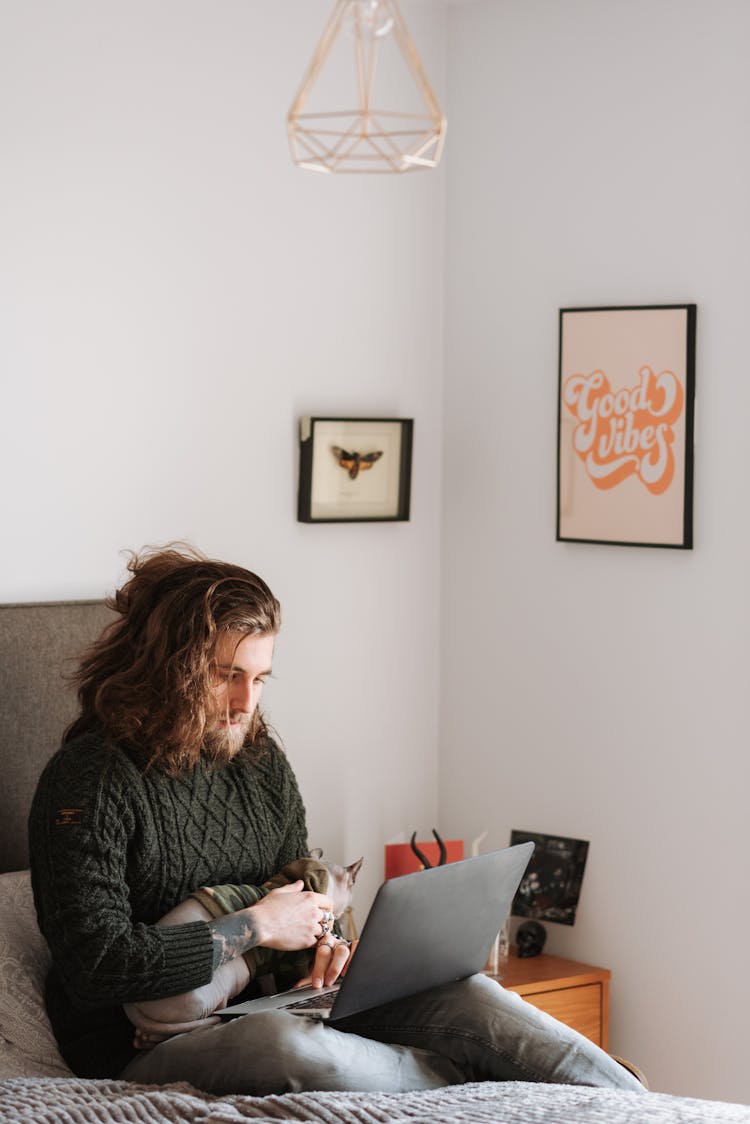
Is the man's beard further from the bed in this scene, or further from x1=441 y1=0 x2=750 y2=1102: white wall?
x1=441 y1=0 x2=750 y2=1102: white wall

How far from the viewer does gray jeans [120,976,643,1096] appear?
6.47ft

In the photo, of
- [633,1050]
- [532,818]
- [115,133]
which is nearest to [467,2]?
[115,133]

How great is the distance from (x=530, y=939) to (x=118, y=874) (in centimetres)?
144

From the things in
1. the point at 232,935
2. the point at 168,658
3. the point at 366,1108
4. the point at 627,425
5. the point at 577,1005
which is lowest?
the point at 577,1005

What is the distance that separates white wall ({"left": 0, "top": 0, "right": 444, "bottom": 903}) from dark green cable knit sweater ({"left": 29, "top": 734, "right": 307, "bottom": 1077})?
70cm

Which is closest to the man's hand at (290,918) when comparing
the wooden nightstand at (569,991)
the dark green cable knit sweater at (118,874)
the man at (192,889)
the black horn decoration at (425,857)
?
the man at (192,889)

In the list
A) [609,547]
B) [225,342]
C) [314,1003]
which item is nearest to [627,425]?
[609,547]

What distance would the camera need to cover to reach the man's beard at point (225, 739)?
7.64 ft

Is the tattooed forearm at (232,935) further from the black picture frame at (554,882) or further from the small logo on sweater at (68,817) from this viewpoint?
the black picture frame at (554,882)

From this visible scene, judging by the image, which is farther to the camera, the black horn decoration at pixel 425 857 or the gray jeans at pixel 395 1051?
the black horn decoration at pixel 425 857

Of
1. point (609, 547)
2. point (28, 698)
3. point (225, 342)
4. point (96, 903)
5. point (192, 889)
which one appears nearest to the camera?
point (96, 903)

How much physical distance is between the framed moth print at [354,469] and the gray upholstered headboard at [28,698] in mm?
747

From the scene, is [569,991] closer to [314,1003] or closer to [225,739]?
[314,1003]

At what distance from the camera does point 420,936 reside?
2.09m
